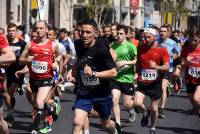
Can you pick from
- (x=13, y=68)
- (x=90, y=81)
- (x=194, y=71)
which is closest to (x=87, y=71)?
(x=90, y=81)

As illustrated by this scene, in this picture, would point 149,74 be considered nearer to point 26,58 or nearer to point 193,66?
point 193,66

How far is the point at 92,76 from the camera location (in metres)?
7.63

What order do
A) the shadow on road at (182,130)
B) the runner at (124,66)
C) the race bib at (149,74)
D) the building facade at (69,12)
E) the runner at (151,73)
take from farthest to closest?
the building facade at (69,12)
the shadow on road at (182,130)
the runner at (124,66)
the race bib at (149,74)
the runner at (151,73)

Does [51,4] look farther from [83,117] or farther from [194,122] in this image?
[83,117]

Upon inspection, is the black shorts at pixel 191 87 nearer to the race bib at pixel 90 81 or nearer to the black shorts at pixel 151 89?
the black shorts at pixel 151 89

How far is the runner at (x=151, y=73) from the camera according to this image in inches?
396

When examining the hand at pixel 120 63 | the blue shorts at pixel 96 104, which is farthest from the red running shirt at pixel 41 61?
the blue shorts at pixel 96 104

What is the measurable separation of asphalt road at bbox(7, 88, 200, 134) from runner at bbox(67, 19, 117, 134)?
104 inches

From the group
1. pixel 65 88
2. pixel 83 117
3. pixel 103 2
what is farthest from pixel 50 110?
pixel 103 2

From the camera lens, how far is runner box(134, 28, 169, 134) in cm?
1007

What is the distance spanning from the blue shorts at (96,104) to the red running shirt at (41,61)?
7.76ft

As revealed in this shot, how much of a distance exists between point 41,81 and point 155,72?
186cm

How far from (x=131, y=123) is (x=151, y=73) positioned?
6.34ft

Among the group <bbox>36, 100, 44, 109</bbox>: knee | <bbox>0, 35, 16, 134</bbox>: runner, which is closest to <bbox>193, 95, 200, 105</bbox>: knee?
<bbox>36, 100, 44, 109</bbox>: knee
